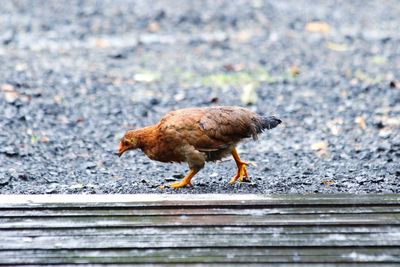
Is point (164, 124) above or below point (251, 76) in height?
above

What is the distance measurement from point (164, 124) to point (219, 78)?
16.9 ft

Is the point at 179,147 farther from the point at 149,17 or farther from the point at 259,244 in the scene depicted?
the point at 149,17

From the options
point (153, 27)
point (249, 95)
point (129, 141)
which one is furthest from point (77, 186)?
point (153, 27)

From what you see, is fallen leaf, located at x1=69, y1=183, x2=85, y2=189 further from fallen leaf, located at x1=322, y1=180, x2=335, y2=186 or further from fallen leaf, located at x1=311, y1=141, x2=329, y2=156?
fallen leaf, located at x1=311, y1=141, x2=329, y2=156

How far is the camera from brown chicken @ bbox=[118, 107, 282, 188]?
5.17 meters

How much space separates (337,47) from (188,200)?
27.1ft

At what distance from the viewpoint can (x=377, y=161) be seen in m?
6.32

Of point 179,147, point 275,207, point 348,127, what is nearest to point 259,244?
point 275,207

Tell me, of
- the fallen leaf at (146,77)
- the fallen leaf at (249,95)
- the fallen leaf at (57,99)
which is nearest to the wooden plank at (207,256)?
the fallen leaf at (57,99)

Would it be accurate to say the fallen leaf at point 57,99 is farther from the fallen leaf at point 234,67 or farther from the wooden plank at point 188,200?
the wooden plank at point 188,200

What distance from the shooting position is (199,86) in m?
9.91

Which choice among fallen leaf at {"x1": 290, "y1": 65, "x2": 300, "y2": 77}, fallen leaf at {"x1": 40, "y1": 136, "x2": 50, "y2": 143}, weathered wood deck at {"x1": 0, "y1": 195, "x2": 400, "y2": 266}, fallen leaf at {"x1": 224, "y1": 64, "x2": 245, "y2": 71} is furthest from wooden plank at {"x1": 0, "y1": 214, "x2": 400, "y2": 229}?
fallen leaf at {"x1": 224, "y1": 64, "x2": 245, "y2": 71}

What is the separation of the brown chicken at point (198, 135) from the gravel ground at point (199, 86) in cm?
25

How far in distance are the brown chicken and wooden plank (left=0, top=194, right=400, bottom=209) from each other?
773 millimetres
